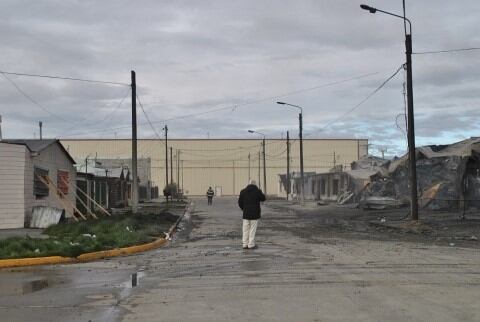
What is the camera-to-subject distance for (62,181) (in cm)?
2825

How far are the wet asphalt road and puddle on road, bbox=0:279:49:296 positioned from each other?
0.7 inches

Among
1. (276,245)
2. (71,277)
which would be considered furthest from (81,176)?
(71,277)

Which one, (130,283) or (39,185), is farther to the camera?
(39,185)

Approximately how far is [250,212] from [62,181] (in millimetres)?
15258

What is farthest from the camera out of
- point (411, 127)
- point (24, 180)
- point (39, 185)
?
point (39, 185)

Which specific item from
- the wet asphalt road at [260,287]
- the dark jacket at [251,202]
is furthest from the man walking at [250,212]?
the wet asphalt road at [260,287]

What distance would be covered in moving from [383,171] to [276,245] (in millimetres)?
25099

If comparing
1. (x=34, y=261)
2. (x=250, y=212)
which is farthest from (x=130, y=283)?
(x=250, y=212)

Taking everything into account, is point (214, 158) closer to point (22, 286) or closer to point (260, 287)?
point (22, 286)

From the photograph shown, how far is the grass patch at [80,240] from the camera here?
13.7 meters

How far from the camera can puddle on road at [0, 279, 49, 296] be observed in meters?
9.46

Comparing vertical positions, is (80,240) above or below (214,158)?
below

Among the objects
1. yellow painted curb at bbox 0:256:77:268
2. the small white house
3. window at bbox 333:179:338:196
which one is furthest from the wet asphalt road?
window at bbox 333:179:338:196

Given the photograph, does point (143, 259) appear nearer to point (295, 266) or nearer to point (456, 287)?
point (295, 266)
